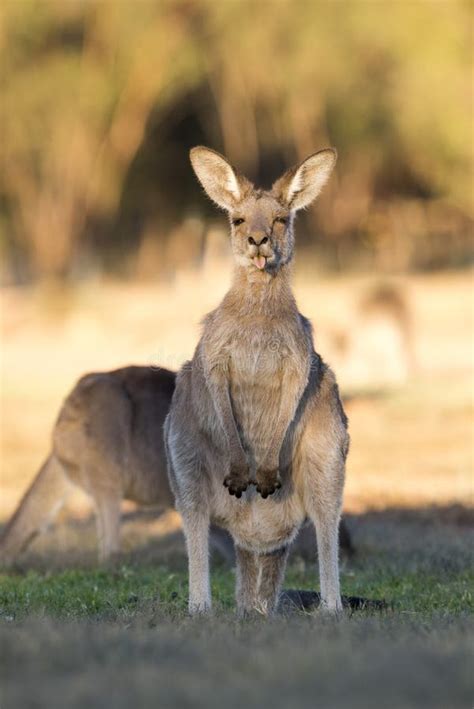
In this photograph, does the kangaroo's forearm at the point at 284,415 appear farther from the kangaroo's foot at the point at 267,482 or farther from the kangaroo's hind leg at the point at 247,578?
the kangaroo's hind leg at the point at 247,578

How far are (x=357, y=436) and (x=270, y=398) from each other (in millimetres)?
8908

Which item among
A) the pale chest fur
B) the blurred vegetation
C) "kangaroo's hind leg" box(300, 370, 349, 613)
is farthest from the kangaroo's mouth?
the blurred vegetation

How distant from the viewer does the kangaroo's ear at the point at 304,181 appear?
5887mm

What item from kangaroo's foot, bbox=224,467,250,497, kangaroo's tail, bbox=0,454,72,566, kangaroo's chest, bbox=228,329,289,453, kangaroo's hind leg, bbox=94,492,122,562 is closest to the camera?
kangaroo's foot, bbox=224,467,250,497

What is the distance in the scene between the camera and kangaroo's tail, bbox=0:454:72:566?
7.98 m

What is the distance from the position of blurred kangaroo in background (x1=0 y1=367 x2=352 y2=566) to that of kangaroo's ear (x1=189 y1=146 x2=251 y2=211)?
2533 mm

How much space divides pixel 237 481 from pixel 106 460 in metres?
2.90

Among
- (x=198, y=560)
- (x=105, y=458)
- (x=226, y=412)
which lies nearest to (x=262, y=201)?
(x=226, y=412)

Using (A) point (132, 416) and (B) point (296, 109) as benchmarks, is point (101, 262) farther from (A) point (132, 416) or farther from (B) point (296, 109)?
(A) point (132, 416)

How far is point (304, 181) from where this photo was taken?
234 inches

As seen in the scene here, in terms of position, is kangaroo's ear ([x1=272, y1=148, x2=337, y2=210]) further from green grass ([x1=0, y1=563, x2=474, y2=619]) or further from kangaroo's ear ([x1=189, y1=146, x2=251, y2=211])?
green grass ([x1=0, y1=563, x2=474, y2=619])

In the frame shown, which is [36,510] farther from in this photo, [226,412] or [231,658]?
[231,658]

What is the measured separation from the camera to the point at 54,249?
2989cm

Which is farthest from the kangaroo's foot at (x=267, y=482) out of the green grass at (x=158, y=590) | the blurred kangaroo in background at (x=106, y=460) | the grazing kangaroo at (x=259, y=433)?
the blurred kangaroo in background at (x=106, y=460)
